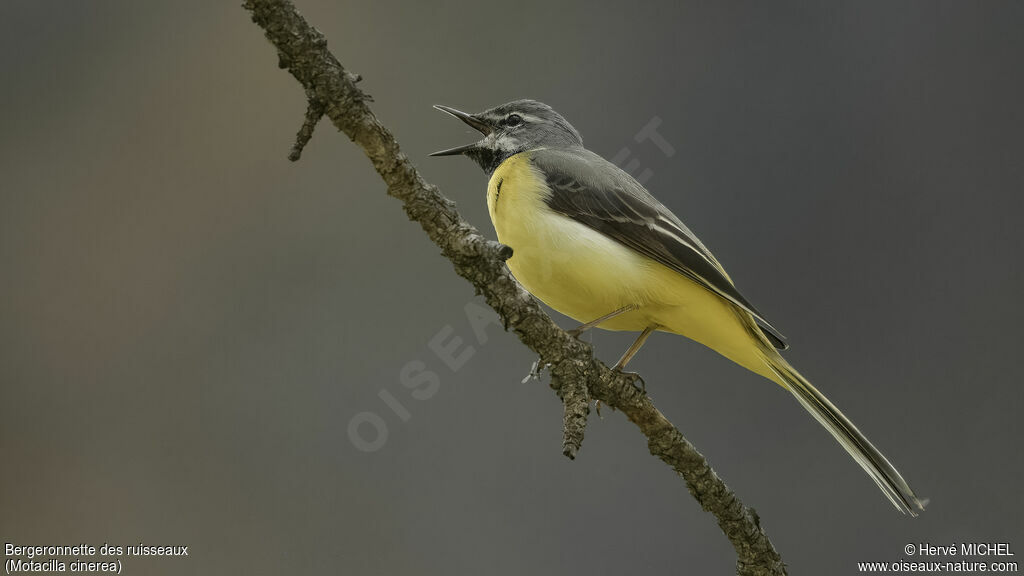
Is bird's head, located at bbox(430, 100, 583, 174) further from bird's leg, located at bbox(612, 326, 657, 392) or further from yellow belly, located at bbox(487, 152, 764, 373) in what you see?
bird's leg, located at bbox(612, 326, 657, 392)

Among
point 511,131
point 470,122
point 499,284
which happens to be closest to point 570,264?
point 499,284

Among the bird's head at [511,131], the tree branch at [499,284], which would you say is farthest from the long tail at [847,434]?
the bird's head at [511,131]

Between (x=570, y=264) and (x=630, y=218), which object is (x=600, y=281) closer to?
(x=570, y=264)

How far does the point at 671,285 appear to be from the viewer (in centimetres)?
478

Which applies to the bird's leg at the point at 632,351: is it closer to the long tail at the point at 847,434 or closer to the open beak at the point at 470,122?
the long tail at the point at 847,434

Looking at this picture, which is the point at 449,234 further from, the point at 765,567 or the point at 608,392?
the point at 765,567

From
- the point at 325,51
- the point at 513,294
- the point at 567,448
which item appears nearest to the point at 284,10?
the point at 325,51

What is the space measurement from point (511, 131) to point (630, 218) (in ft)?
4.56

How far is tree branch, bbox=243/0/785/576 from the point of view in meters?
3.19

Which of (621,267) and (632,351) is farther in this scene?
(632,351)

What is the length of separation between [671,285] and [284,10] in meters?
2.63

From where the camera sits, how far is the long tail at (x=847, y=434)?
154 inches

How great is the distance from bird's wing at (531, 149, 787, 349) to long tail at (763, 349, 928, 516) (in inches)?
8.8

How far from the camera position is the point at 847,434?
14.0 ft
